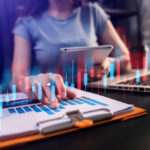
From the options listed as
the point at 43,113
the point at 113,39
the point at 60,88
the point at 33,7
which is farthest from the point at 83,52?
the point at 113,39

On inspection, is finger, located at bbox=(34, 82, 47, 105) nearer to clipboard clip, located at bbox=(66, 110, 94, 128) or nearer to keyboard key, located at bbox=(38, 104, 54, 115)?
keyboard key, located at bbox=(38, 104, 54, 115)

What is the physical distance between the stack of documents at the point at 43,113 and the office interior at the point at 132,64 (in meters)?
0.03

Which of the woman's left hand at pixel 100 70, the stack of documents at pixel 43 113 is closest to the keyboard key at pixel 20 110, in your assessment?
the stack of documents at pixel 43 113

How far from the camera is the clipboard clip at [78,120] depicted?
0.33m

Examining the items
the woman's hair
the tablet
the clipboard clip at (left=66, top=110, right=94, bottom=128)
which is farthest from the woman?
the clipboard clip at (left=66, top=110, right=94, bottom=128)

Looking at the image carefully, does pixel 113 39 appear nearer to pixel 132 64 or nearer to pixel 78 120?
pixel 132 64

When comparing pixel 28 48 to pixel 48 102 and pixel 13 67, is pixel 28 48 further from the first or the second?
pixel 48 102

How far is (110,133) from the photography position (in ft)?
1.09

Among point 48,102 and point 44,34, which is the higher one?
point 44,34

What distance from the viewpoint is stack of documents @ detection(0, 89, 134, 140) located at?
0.31 metres

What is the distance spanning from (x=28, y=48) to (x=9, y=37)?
0.39 feet

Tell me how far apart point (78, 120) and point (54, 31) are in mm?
662

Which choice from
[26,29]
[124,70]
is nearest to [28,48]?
[26,29]

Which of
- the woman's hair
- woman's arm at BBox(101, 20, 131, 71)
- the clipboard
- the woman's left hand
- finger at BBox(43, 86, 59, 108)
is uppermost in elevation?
the woman's hair
